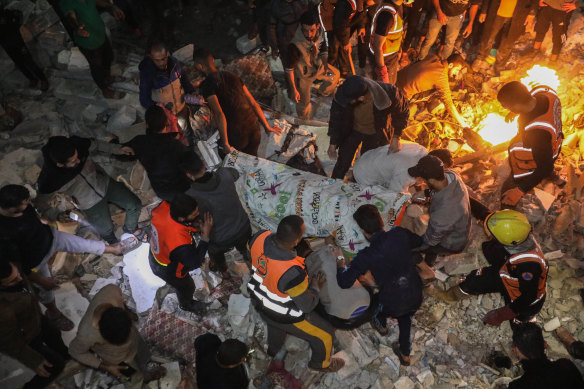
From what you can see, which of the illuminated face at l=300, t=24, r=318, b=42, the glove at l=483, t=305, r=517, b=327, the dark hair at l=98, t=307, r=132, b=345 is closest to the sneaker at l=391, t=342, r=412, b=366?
the glove at l=483, t=305, r=517, b=327

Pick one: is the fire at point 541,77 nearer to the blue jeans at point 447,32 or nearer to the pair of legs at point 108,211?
the blue jeans at point 447,32

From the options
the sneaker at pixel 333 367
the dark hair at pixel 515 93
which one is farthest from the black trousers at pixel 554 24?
the sneaker at pixel 333 367

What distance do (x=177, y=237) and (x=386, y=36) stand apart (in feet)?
13.2

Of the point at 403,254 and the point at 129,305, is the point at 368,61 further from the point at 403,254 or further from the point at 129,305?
the point at 129,305

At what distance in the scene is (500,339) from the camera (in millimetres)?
4301

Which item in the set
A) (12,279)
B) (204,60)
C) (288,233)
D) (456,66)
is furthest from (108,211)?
(456,66)

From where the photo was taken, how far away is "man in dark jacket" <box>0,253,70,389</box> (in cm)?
321

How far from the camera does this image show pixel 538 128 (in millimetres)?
4059

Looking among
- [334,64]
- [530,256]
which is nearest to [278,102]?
[334,64]

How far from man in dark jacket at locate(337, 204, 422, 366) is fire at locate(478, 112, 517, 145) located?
9.58ft

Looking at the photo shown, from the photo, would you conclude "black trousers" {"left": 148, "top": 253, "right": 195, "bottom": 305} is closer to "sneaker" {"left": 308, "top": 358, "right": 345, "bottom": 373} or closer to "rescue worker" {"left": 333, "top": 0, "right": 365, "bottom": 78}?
"sneaker" {"left": 308, "top": 358, "right": 345, "bottom": 373}

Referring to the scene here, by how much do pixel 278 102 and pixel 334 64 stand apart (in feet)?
4.13

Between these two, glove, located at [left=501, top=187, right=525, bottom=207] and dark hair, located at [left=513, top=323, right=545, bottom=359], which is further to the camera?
glove, located at [left=501, top=187, right=525, bottom=207]

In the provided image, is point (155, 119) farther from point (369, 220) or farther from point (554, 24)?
point (554, 24)
